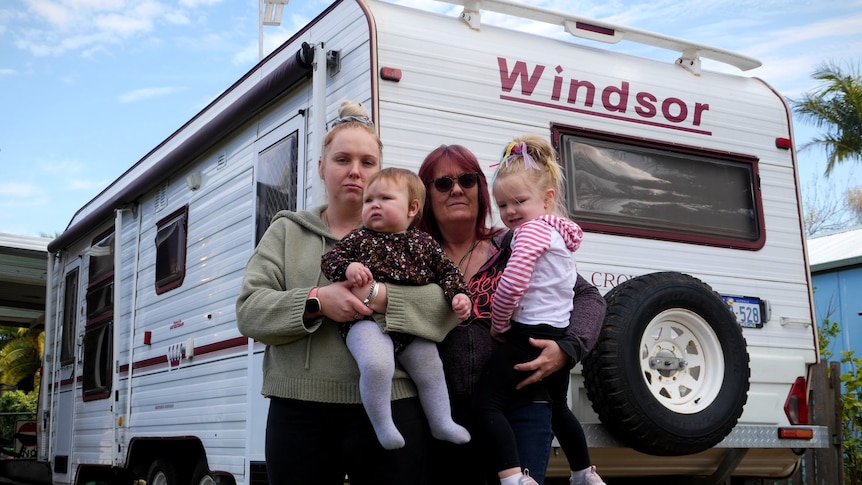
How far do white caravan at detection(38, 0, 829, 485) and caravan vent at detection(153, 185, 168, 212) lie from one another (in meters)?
0.14

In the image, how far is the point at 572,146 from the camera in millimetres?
4801

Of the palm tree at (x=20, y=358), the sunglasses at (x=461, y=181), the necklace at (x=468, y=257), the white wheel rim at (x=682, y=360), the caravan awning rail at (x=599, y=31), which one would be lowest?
the white wheel rim at (x=682, y=360)

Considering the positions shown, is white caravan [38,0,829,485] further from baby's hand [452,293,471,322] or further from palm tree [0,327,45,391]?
palm tree [0,327,45,391]

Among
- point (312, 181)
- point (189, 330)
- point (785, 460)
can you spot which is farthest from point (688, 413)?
point (189, 330)

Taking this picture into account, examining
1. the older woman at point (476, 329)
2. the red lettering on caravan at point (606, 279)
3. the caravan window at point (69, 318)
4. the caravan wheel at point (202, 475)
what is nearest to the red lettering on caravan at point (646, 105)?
the red lettering on caravan at point (606, 279)

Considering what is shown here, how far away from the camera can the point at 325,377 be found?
2438mm

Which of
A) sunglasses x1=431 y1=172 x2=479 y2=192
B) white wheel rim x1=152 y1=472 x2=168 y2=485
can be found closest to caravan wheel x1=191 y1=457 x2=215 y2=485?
white wheel rim x1=152 y1=472 x2=168 y2=485

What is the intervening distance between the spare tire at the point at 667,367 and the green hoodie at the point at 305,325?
1.65m

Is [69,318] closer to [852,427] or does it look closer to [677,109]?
[677,109]

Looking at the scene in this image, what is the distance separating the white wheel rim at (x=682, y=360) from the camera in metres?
4.27

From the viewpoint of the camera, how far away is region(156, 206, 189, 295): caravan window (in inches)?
246

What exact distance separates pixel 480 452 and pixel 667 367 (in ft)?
6.29

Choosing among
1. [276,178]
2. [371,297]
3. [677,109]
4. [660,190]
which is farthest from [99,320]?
[371,297]

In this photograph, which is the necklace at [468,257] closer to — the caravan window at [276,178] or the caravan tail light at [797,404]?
the caravan window at [276,178]
